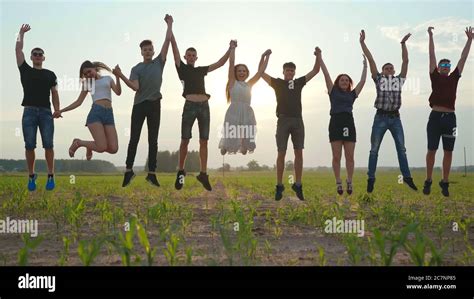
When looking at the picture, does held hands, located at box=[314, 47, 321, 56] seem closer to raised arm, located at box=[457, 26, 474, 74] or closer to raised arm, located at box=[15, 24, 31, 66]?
raised arm, located at box=[457, 26, 474, 74]

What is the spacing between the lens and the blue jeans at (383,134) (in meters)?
10.1

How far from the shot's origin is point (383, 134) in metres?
10.2

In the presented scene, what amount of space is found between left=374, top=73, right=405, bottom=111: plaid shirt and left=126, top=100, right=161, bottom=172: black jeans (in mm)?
4724

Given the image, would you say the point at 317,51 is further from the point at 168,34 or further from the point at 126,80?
the point at 126,80

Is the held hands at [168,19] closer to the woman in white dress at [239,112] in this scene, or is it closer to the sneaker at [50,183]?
the woman in white dress at [239,112]

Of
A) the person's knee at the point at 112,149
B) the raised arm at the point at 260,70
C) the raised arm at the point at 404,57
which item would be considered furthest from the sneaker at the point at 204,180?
the raised arm at the point at 404,57

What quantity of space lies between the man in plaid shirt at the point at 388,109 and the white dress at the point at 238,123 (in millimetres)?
2740

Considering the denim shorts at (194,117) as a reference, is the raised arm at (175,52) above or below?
above

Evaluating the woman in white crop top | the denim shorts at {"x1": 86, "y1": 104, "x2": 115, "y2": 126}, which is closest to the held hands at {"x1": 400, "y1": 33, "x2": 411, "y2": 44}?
the woman in white crop top

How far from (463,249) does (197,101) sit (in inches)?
217

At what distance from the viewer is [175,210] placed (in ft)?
28.6

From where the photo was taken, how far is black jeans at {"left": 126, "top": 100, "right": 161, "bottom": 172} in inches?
375
